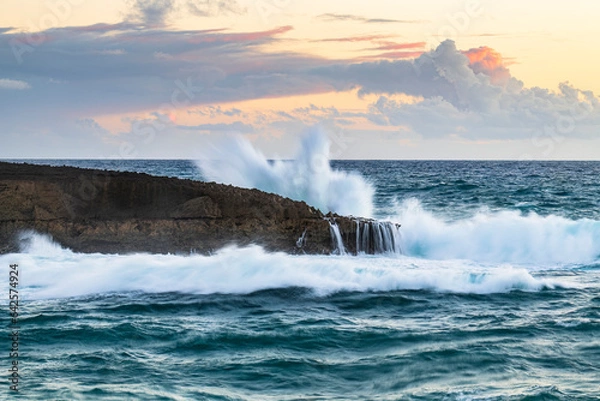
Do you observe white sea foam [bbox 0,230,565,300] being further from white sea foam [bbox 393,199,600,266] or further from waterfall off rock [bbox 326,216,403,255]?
white sea foam [bbox 393,199,600,266]

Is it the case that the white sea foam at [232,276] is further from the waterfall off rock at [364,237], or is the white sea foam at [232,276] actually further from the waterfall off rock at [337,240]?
the waterfall off rock at [364,237]

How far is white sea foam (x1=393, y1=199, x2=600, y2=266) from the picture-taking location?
1702cm

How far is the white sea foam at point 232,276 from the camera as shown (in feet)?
Result: 40.5

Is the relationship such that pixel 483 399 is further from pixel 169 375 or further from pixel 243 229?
pixel 243 229

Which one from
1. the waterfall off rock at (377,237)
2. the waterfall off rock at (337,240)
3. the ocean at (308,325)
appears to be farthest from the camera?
the waterfall off rock at (377,237)

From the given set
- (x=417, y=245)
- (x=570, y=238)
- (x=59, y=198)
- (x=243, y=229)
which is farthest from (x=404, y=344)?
(x=570, y=238)

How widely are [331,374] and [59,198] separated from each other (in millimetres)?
9812

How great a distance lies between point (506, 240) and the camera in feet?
59.5

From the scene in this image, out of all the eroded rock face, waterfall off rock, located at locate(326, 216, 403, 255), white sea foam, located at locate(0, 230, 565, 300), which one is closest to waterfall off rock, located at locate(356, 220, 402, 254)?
waterfall off rock, located at locate(326, 216, 403, 255)

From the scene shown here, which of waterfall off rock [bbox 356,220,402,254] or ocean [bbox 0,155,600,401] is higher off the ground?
waterfall off rock [bbox 356,220,402,254]

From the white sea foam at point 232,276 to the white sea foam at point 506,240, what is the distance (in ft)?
10.5

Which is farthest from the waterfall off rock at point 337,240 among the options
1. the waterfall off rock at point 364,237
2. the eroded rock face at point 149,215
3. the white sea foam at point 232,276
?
the white sea foam at point 232,276

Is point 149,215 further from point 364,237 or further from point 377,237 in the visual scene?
point 377,237

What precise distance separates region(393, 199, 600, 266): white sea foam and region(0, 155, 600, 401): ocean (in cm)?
10
